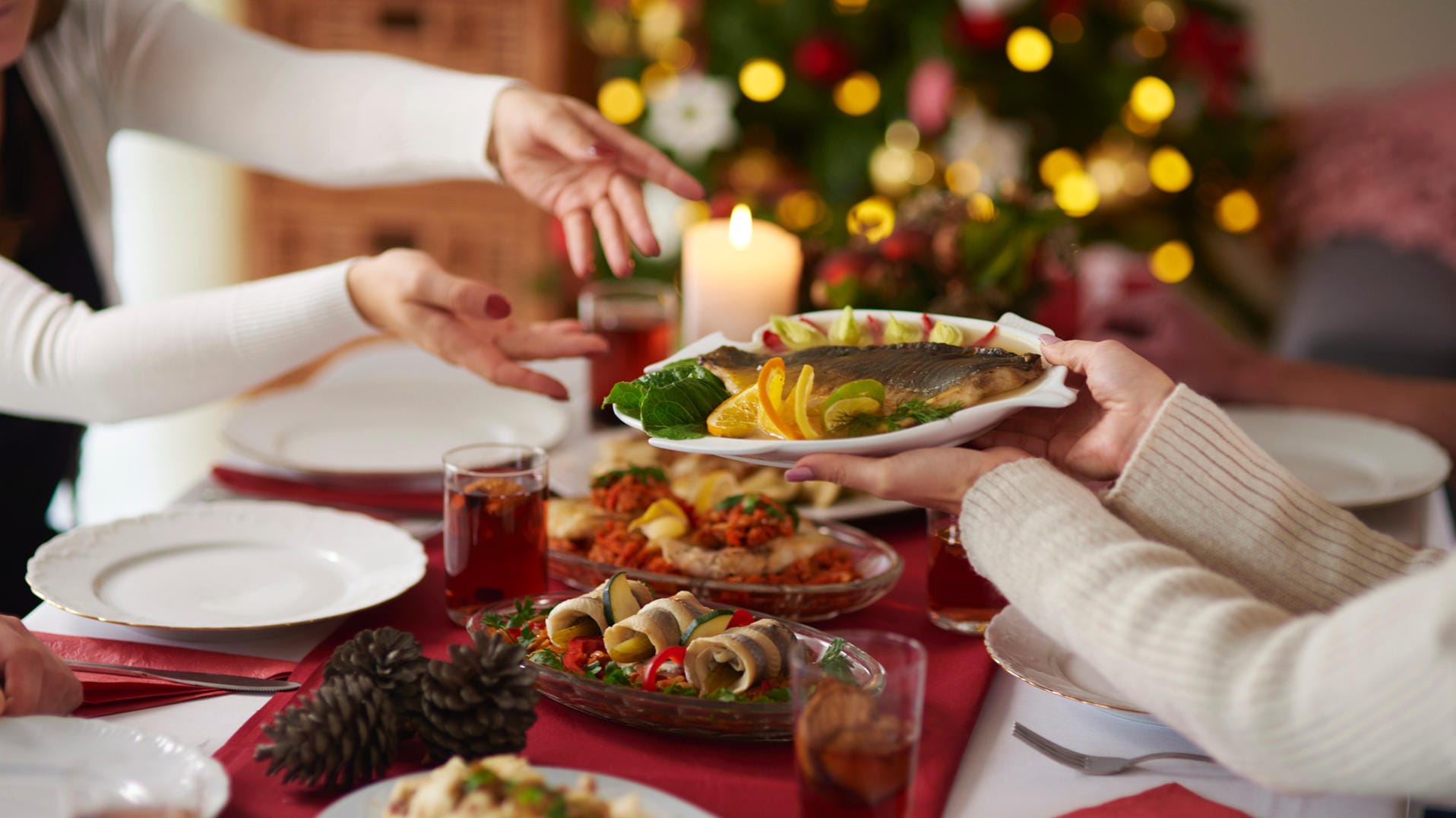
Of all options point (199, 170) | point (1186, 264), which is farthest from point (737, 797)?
point (199, 170)

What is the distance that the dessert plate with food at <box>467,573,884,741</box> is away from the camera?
92cm

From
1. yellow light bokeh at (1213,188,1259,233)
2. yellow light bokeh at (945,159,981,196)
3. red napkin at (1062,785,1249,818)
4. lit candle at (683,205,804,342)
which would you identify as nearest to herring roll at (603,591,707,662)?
red napkin at (1062,785,1249,818)

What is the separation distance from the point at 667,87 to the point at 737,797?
9.75ft

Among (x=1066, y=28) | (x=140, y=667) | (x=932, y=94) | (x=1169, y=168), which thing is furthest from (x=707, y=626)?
(x=1169, y=168)

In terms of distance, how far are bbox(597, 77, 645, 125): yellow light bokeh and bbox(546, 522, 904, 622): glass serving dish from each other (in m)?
2.70

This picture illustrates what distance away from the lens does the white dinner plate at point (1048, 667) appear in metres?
1.00

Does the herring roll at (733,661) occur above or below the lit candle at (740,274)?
below

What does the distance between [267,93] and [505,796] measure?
53.9 inches

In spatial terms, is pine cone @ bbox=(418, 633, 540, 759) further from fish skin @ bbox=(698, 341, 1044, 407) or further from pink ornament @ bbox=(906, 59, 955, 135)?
pink ornament @ bbox=(906, 59, 955, 135)

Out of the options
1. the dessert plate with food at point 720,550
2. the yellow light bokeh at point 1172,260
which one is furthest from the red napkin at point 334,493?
the yellow light bokeh at point 1172,260

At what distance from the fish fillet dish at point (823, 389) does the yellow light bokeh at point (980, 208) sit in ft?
2.49

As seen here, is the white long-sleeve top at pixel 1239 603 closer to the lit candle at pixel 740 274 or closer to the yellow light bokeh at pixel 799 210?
the lit candle at pixel 740 274

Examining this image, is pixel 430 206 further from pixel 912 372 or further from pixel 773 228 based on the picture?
pixel 912 372

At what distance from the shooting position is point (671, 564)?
1202 millimetres
